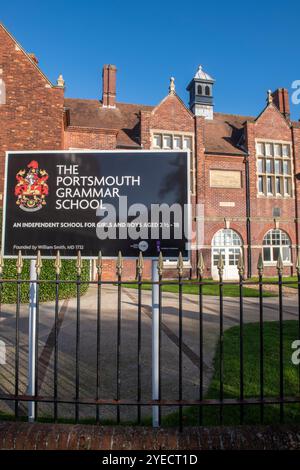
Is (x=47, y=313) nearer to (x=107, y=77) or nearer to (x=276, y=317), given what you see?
(x=276, y=317)

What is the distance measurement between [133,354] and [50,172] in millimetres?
3047

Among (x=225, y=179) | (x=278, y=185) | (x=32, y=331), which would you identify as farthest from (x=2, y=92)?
(x=278, y=185)

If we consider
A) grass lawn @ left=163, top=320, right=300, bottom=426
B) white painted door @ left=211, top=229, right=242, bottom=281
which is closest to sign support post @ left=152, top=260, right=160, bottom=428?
grass lawn @ left=163, top=320, right=300, bottom=426

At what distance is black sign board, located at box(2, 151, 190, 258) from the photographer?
3617 mm

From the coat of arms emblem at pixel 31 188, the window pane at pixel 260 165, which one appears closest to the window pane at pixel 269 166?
the window pane at pixel 260 165

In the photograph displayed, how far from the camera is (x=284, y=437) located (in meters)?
2.46

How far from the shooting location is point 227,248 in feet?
62.9

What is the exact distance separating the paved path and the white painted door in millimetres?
9600

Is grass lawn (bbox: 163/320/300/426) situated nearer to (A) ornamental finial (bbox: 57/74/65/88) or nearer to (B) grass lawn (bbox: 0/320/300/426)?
(B) grass lawn (bbox: 0/320/300/426)

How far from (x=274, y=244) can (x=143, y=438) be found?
62.5ft

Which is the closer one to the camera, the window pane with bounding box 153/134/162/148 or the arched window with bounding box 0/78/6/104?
the arched window with bounding box 0/78/6/104

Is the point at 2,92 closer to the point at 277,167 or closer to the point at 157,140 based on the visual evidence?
the point at 157,140

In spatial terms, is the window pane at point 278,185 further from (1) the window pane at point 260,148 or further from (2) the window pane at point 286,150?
(1) the window pane at point 260,148
